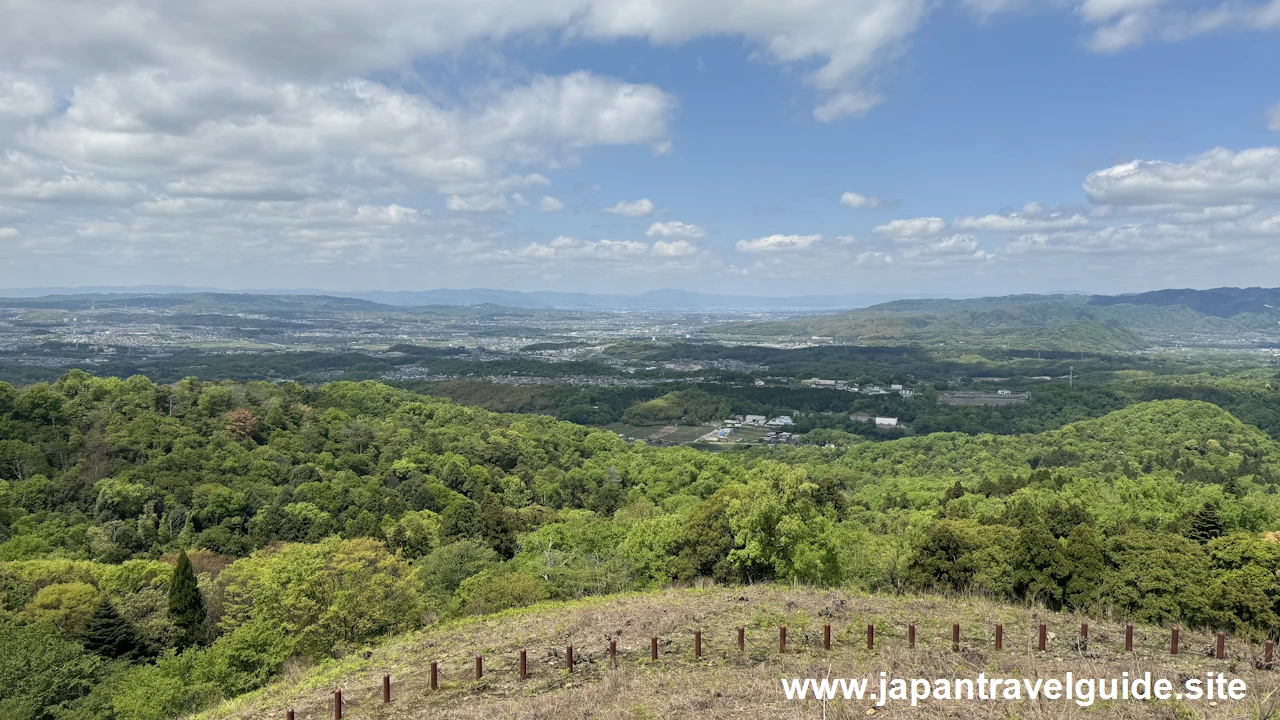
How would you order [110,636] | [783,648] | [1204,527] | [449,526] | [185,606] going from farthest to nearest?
1. [449,526]
2. [1204,527]
3. [185,606]
4. [110,636]
5. [783,648]

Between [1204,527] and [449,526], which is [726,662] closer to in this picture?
[1204,527]

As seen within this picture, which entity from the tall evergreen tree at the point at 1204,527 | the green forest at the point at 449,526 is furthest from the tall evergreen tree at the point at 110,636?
the tall evergreen tree at the point at 1204,527

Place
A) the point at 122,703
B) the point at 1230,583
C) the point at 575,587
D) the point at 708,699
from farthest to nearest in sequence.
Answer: the point at 575,587 → the point at 1230,583 → the point at 122,703 → the point at 708,699

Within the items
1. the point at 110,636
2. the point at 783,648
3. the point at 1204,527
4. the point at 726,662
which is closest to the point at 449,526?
the point at 110,636

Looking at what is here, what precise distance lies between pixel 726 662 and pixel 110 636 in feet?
88.4

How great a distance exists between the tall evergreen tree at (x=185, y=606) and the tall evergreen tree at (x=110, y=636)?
4.76 feet

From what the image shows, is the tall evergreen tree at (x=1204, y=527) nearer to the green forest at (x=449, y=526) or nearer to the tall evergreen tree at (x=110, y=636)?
the green forest at (x=449, y=526)

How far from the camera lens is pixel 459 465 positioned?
66438 mm

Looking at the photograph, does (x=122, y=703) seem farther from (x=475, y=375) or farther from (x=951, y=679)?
(x=475, y=375)

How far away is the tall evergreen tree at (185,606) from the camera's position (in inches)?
1132

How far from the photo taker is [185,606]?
95.2ft

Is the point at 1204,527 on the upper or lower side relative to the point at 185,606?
upper

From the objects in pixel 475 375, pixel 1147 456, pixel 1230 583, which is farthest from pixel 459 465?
pixel 475 375

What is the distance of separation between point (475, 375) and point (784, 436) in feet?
297
